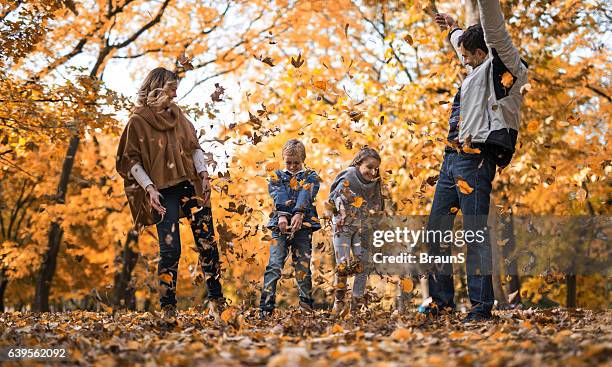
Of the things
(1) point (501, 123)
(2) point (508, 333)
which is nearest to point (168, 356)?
(2) point (508, 333)

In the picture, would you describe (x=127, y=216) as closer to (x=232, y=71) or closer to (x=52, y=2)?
(x=232, y=71)

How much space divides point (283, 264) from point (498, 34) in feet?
8.92

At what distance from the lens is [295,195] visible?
5.75 meters

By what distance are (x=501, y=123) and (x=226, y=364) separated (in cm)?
260

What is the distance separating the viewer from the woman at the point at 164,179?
4.71 metres

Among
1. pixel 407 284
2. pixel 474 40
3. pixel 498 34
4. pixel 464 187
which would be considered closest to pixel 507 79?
pixel 498 34

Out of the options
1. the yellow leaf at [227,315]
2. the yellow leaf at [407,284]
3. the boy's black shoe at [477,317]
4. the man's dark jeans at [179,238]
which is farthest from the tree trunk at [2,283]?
the boy's black shoe at [477,317]

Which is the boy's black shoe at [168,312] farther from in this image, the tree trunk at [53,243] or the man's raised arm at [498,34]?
the tree trunk at [53,243]

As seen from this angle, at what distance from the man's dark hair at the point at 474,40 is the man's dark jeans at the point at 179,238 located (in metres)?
2.31

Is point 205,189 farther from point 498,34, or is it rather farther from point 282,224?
point 498,34

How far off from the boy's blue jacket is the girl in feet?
0.70

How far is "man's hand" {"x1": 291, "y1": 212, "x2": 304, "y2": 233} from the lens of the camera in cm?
547

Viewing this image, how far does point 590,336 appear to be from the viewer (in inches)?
137

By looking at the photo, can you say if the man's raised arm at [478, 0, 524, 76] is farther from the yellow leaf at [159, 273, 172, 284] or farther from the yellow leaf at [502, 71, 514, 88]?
the yellow leaf at [159, 273, 172, 284]
